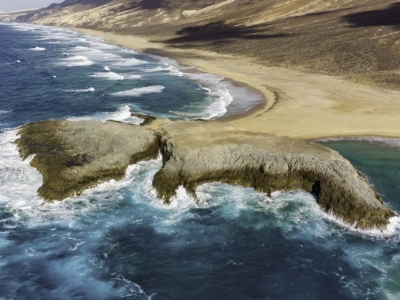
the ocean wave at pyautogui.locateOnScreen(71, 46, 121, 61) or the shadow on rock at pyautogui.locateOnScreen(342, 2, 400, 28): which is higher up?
the shadow on rock at pyautogui.locateOnScreen(342, 2, 400, 28)

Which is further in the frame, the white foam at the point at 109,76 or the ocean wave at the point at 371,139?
the white foam at the point at 109,76

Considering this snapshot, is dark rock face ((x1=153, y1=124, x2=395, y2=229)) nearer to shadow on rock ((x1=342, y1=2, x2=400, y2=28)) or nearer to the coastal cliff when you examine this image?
the coastal cliff

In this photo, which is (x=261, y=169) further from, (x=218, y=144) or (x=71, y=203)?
(x=71, y=203)

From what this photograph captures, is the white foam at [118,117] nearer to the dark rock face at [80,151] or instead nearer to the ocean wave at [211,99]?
the ocean wave at [211,99]

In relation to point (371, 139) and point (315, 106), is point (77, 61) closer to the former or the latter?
point (315, 106)

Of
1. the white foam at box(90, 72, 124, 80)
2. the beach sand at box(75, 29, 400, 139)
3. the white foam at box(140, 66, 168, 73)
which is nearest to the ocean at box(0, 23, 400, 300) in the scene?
the beach sand at box(75, 29, 400, 139)

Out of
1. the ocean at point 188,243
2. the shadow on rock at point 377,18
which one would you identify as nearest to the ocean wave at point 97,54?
the shadow on rock at point 377,18

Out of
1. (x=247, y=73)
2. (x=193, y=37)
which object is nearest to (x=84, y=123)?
(x=247, y=73)
